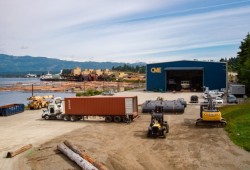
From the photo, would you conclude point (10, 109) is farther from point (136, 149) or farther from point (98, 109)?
point (136, 149)

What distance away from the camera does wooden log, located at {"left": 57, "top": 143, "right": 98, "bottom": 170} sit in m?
18.5

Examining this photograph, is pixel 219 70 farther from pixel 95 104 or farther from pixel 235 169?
pixel 235 169

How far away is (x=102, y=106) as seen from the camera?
1537 inches

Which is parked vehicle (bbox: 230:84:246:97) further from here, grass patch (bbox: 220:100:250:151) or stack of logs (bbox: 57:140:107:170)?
stack of logs (bbox: 57:140:107:170)

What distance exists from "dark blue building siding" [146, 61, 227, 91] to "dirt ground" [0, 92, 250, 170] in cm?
5017

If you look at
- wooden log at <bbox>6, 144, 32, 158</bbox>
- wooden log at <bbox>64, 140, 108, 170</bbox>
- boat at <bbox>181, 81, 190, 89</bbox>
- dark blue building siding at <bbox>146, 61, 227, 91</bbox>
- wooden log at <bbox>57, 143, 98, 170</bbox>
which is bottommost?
wooden log at <bbox>6, 144, 32, 158</bbox>

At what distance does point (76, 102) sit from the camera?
40156mm

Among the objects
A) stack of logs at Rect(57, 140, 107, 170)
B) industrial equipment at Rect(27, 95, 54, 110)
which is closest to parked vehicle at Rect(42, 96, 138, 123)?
industrial equipment at Rect(27, 95, 54, 110)

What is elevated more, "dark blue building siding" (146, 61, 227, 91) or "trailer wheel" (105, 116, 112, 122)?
"dark blue building siding" (146, 61, 227, 91)

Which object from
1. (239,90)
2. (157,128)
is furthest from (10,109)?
(239,90)

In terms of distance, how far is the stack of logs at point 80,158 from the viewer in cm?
1825

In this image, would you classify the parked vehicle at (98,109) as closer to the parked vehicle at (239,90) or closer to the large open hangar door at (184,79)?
the parked vehicle at (239,90)

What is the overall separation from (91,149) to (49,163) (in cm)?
413

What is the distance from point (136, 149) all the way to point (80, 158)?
5207 mm
